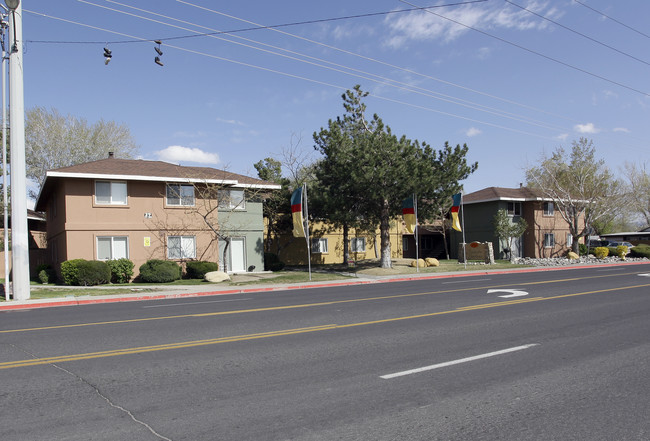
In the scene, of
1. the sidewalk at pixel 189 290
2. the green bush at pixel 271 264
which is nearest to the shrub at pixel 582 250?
the sidewalk at pixel 189 290

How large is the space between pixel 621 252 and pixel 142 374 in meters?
46.6

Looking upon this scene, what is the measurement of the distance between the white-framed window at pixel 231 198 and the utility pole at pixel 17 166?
37.6 feet

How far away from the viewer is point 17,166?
58.6 ft

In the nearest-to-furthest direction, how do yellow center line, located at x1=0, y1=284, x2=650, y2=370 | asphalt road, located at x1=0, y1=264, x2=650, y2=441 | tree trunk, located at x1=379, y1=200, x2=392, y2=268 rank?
1. asphalt road, located at x1=0, y1=264, x2=650, y2=441
2. yellow center line, located at x1=0, y1=284, x2=650, y2=370
3. tree trunk, located at x1=379, y1=200, x2=392, y2=268

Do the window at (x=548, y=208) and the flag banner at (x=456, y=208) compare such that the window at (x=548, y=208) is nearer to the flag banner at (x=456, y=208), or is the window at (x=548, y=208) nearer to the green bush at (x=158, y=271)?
the flag banner at (x=456, y=208)

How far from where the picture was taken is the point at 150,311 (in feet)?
44.6

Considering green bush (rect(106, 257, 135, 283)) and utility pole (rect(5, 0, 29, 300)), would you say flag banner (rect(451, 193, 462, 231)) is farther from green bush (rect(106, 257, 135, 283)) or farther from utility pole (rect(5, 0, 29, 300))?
utility pole (rect(5, 0, 29, 300))

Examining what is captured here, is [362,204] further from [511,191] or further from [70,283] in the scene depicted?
[511,191]

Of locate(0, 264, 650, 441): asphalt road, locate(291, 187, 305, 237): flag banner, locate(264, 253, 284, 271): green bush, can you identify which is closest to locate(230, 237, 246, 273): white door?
locate(264, 253, 284, 271): green bush

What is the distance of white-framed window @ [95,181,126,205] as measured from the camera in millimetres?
25484

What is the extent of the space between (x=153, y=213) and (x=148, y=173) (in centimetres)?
215

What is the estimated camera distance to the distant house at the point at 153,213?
81.8 feet

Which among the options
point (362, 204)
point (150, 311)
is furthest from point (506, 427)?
point (362, 204)

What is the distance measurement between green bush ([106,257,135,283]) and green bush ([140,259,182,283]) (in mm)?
599
